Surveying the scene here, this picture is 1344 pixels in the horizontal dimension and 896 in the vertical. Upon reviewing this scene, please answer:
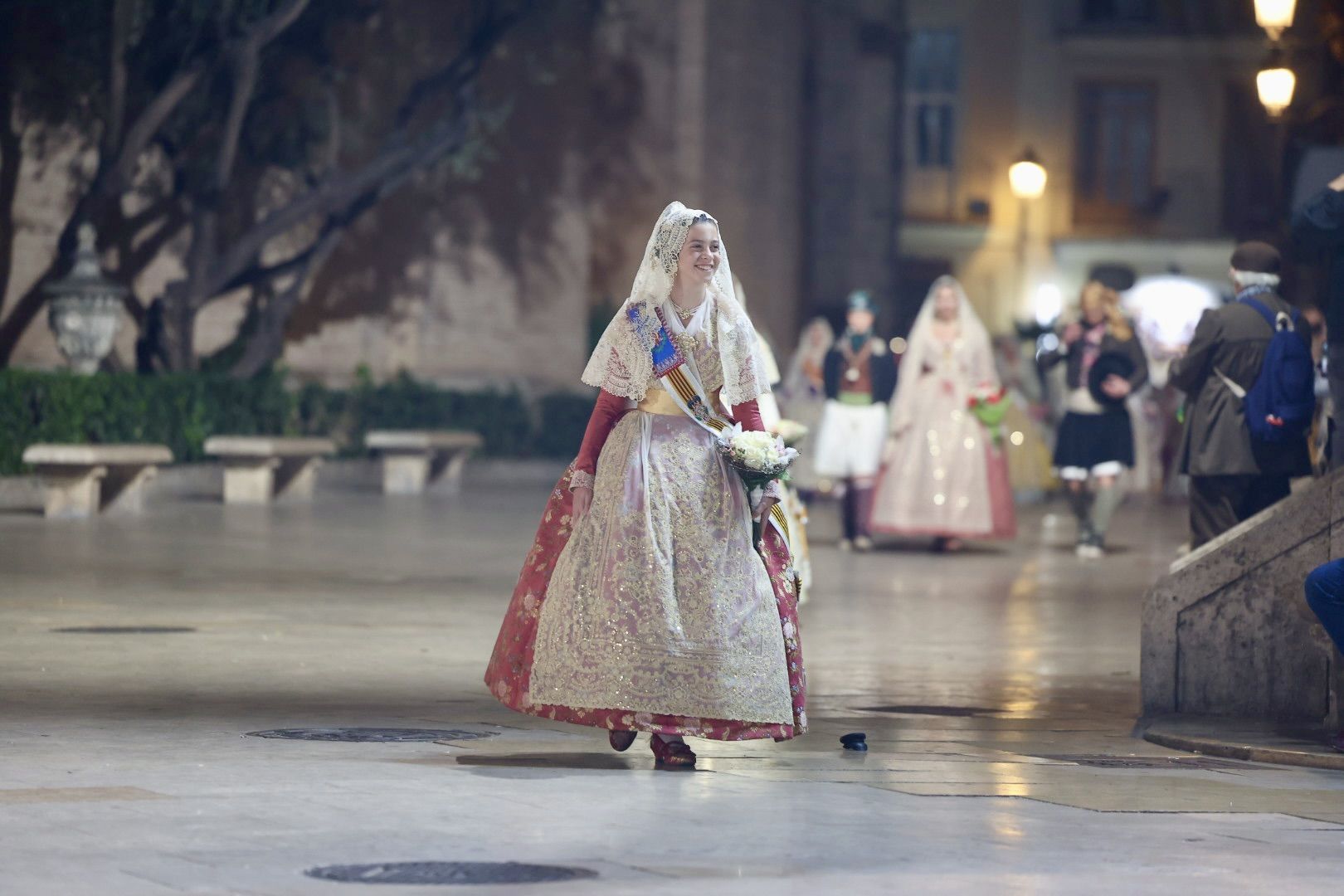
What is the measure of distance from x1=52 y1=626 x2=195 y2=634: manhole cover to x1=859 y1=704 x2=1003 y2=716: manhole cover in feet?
12.4

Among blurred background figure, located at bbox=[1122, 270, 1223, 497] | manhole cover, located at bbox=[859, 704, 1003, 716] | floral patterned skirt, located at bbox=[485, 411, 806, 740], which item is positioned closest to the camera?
floral patterned skirt, located at bbox=[485, 411, 806, 740]

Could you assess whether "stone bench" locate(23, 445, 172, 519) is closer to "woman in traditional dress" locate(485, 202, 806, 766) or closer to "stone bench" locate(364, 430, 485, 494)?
"stone bench" locate(364, 430, 485, 494)

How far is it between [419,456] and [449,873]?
71.5 ft

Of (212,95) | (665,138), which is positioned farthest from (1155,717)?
(665,138)

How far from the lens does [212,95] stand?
27344 mm

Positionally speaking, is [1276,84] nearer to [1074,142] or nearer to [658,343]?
[658,343]

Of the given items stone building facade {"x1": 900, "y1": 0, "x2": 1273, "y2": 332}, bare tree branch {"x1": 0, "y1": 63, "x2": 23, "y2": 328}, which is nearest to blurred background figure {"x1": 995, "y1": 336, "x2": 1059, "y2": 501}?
bare tree branch {"x1": 0, "y1": 63, "x2": 23, "y2": 328}

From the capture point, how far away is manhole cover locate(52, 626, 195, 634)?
41.5 feet

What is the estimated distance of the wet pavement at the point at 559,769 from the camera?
668cm

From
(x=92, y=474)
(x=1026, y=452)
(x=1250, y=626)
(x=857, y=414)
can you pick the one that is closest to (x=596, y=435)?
(x=1250, y=626)

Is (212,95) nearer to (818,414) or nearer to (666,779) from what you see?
(818,414)

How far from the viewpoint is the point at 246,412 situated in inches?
1035

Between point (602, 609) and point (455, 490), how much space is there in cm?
2005

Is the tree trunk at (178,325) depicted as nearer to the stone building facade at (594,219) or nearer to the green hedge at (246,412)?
the green hedge at (246,412)
